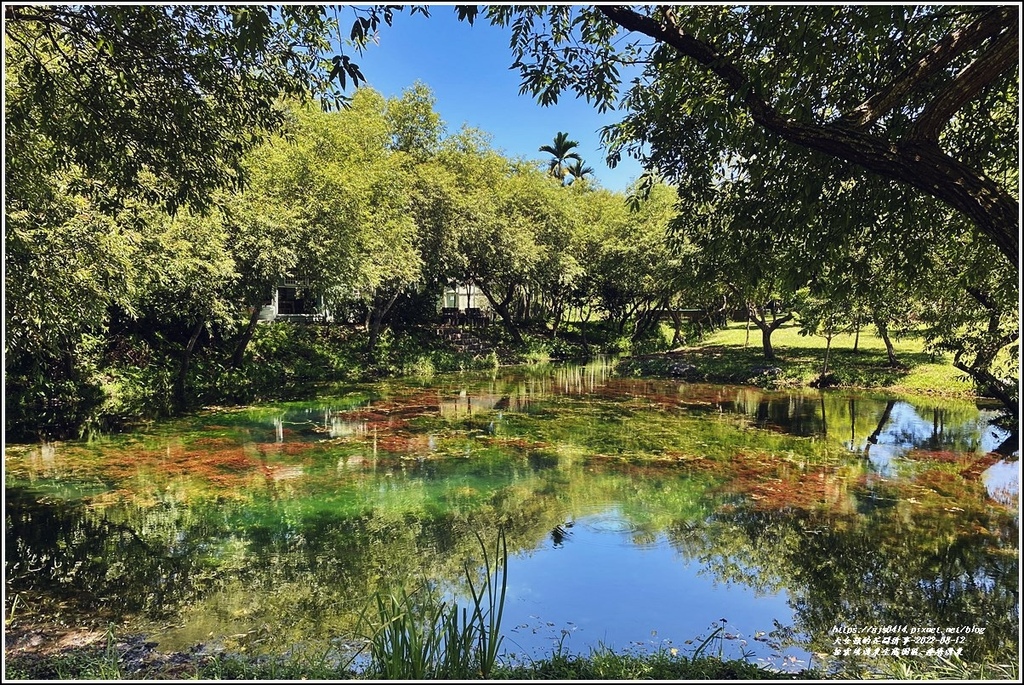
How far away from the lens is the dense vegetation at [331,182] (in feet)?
13.1

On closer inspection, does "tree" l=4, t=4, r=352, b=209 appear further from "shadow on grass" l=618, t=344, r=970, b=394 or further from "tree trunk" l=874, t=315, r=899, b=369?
"shadow on grass" l=618, t=344, r=970, b=394

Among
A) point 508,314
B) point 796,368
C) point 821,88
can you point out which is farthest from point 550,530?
point 508,314

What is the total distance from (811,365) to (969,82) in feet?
68.0

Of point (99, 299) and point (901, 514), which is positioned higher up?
point (99, 299)

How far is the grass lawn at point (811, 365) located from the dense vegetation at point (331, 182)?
1203 mm

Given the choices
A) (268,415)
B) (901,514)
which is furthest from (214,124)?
(268,415)

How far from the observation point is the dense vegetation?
399 centimetres

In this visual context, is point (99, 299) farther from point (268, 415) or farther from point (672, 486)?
point (672, 486)

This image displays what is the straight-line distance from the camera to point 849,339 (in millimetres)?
27875

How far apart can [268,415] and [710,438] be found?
10.7m

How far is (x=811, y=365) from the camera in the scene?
2200 centimetres

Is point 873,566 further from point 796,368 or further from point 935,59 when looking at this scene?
point 796,368

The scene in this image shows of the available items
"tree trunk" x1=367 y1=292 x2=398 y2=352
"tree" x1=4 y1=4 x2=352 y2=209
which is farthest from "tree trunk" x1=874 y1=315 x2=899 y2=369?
"tree" x1=4 y1=4 x2=352 y2=209

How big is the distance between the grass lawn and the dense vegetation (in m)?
1.20
